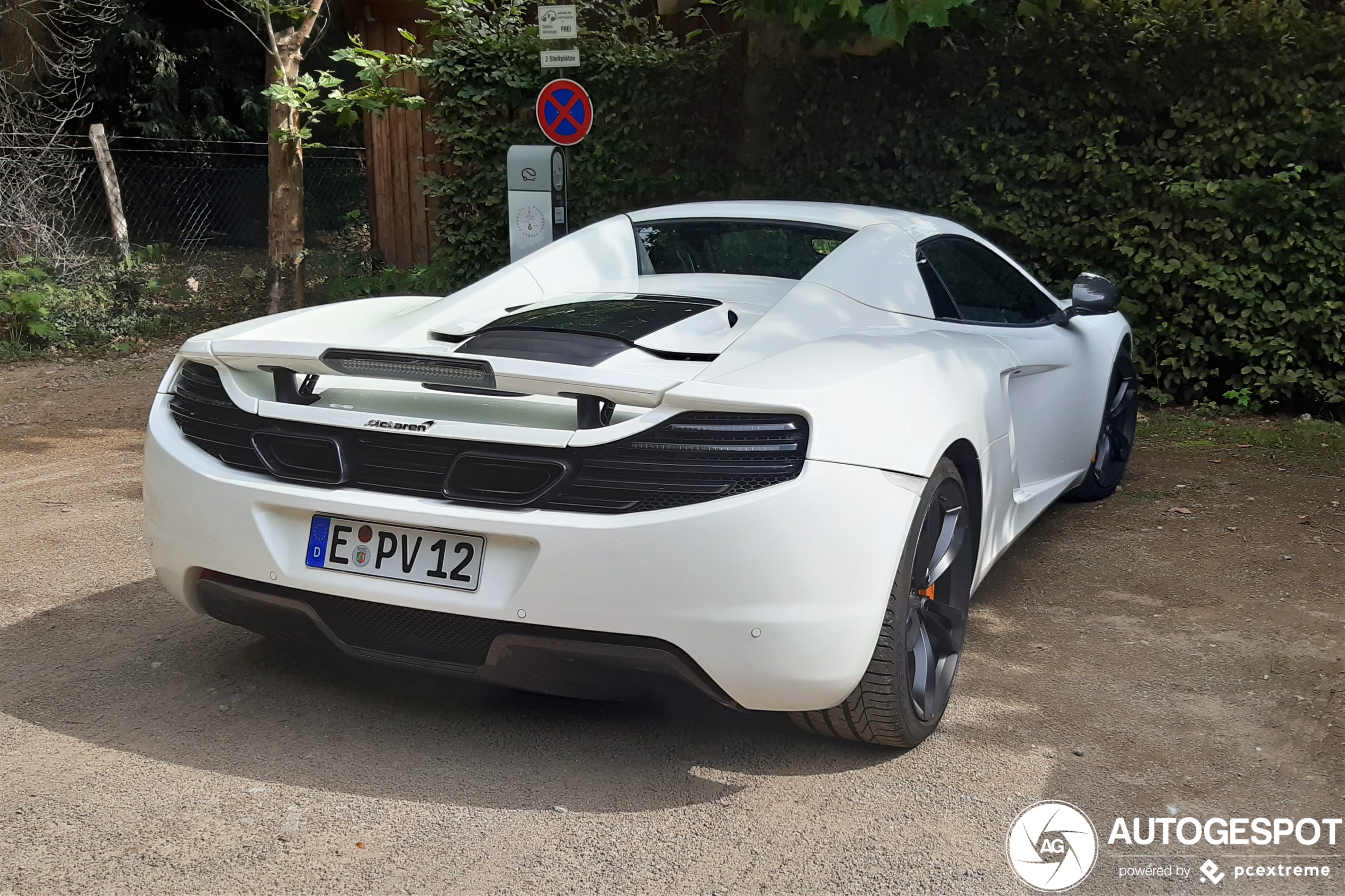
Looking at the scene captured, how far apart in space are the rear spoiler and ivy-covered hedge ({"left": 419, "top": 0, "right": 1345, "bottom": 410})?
6.10 meters

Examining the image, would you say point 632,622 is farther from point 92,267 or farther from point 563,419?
point 92,267

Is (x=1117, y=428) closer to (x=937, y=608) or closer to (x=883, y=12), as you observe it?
(x=883, y=12)

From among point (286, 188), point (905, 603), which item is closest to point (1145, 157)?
point (905, 603)

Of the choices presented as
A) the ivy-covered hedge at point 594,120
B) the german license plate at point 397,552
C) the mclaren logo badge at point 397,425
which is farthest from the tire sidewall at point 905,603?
the ivy-covered hedge at point 594,120

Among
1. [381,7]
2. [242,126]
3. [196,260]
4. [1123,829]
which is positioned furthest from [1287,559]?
[242,126]

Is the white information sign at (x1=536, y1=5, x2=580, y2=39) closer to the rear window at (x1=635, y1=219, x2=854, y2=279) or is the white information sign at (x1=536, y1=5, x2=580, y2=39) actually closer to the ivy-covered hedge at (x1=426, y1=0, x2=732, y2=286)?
the ivy-covered hedge at (x1=426, y1=0, x2=732, y2=286)

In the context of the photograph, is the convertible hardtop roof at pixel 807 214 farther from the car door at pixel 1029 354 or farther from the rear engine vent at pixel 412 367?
the rear engine vent at pixel 412 367

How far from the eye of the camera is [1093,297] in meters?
4.74

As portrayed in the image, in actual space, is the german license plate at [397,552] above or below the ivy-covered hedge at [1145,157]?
below

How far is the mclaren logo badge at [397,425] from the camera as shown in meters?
2.84

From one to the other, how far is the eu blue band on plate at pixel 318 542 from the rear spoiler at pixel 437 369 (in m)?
0.36

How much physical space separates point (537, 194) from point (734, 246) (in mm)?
4471

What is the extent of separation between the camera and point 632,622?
2721mm

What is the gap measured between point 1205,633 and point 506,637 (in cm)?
251
